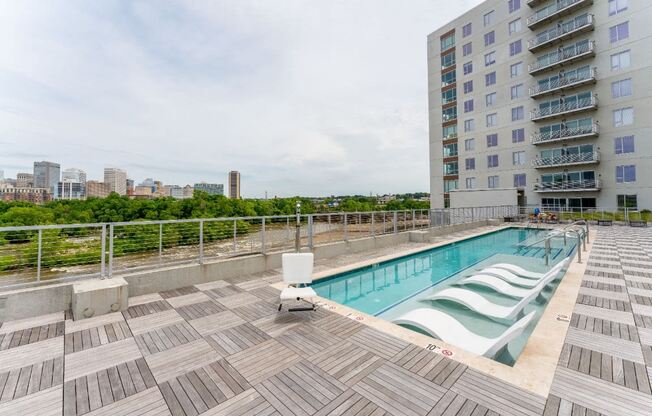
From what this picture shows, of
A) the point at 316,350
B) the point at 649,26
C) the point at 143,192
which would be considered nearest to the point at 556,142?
the point at 649,26

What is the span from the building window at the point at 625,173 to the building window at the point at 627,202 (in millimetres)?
1217

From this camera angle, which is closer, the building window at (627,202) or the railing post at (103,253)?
the railing post at (103,253)

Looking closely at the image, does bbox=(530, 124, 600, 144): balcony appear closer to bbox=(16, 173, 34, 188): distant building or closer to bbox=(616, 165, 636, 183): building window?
bbox=(616, 165, 636, 183): building window

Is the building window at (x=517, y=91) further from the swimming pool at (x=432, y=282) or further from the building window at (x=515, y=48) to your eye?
the swimming pool at (x=432, y=282)

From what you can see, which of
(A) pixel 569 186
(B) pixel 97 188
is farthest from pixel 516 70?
(B) pixel 97 188

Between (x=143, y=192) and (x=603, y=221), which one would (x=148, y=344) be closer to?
(x=603, y=221)

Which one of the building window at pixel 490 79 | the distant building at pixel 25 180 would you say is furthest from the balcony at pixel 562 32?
the distant building at pixel 25 180

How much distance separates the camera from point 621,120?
2134 centimetres

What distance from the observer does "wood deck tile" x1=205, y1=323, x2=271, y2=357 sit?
3146mm

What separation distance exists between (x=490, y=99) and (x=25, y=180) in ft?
497

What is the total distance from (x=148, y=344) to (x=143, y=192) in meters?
125

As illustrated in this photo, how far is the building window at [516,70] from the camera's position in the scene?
26772 mm

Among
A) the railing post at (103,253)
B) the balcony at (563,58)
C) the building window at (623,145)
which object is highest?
the balcony at (563,58)

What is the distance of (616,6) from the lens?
21.6 meters
